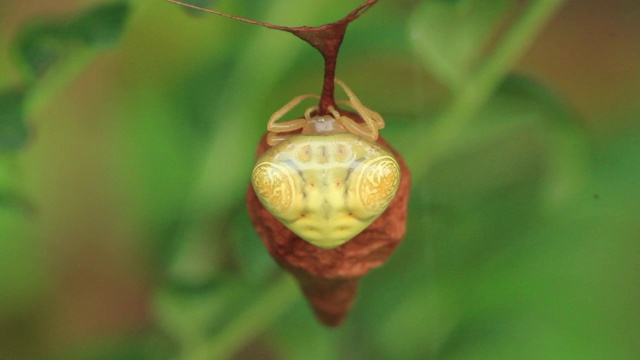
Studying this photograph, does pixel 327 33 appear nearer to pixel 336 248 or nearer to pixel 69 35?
pixel 336 248

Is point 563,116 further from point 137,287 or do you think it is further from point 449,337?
point 137,287

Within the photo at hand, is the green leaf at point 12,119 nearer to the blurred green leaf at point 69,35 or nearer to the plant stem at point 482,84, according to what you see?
the blurred green leaf at point 69,35

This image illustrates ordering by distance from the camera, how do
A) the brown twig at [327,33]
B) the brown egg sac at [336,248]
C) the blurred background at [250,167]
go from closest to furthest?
the brown twig at [327,33] → the brown egg sac at [336,248] → the blurred background at [250,167]

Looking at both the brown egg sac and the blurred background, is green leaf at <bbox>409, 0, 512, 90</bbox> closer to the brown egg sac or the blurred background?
the blurred background

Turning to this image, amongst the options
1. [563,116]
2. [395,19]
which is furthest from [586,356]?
[395,19]

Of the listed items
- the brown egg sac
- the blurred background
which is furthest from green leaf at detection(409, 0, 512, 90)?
the brown egg sac

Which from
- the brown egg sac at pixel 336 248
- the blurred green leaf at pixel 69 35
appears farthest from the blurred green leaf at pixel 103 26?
the brown egg sac at pixel 336 248
